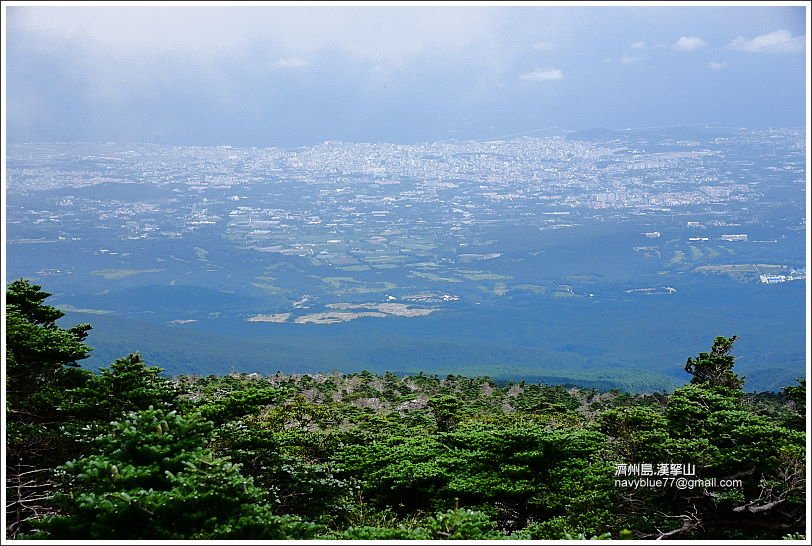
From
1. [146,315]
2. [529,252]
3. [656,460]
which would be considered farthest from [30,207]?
[656,460]

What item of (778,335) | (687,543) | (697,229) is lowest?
(687,543)

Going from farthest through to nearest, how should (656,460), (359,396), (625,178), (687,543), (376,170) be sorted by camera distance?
(376,170)
(625,178)
(359,396)
(656,460)
(687,543)

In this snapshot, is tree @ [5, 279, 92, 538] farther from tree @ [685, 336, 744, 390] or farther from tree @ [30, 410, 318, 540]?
tree @ [685, 336, 744, 390]

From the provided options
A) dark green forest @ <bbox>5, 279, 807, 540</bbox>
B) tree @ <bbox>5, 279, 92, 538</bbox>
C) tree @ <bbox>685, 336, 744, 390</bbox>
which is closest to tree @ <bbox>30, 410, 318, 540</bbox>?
dark green forest @ <bbox>5, 279, 807, 540</bbox>

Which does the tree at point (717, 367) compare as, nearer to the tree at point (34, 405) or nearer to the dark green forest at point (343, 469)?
the dark green forest at point (343, 469)

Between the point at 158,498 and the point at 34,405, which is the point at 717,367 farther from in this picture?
the point at 34,405

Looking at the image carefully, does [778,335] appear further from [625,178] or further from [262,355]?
[262,355]

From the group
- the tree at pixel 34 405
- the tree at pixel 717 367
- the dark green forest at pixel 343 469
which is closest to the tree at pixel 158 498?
the dark green forest at pixel 343 469
